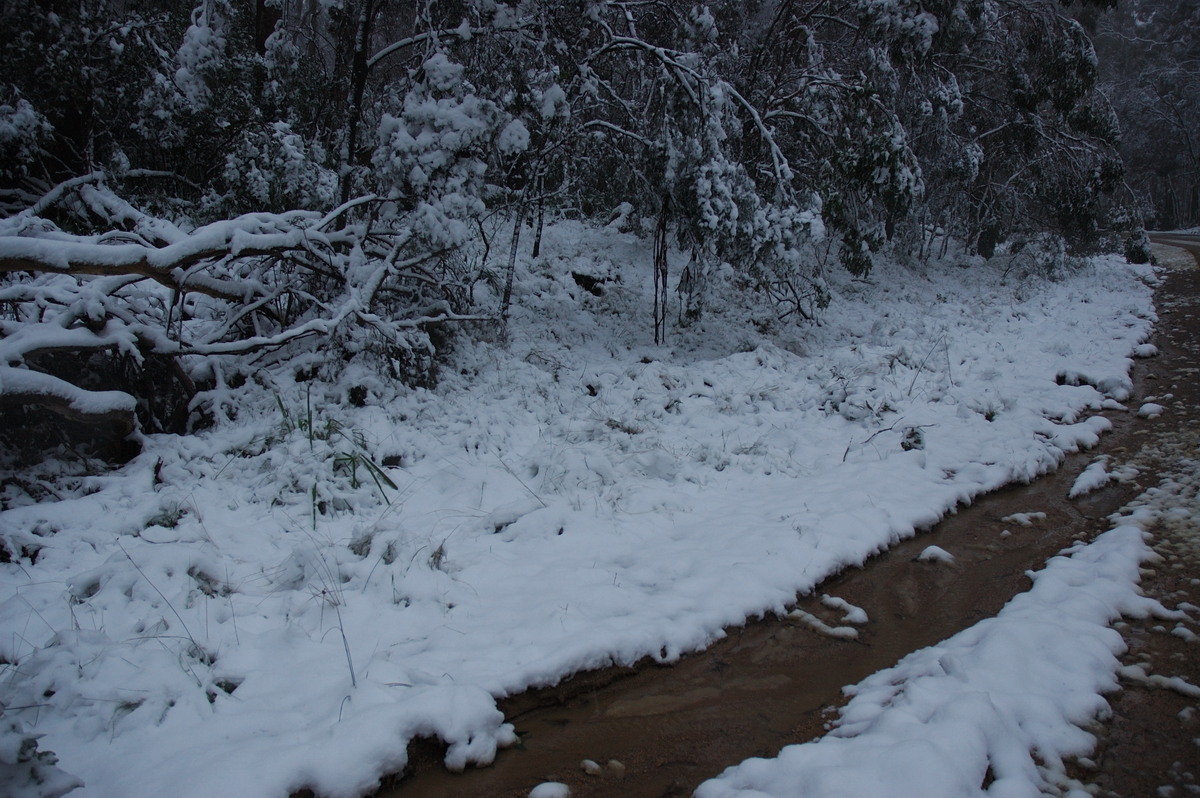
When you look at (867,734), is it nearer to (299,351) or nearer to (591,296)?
(299,351)

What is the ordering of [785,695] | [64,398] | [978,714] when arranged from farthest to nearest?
1. [64,398]
2. [785,695]
3. [978,714]

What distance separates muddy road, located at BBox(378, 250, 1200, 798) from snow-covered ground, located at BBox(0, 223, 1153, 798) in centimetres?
12

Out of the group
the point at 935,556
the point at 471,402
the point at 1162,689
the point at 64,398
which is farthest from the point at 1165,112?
the point at 64,398

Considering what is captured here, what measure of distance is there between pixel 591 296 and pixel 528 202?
2.47 meters

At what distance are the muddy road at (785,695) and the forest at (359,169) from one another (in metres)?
4.05

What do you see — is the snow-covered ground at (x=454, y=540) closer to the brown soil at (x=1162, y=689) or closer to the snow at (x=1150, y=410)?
the brown soil at (x=1162, y=689)

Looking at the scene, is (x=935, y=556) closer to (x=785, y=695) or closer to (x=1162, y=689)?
(x=1162, y=689)

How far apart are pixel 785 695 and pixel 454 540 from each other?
7.42 feet

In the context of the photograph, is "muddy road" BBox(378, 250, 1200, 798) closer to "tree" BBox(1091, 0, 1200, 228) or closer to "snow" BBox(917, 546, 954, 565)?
"snow" BBox(917, 546, 954, 565)

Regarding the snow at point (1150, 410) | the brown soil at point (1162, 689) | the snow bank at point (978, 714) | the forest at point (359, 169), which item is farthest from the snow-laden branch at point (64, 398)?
the snow at point (1150, 410)

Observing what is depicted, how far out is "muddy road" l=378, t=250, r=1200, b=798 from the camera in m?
2.58

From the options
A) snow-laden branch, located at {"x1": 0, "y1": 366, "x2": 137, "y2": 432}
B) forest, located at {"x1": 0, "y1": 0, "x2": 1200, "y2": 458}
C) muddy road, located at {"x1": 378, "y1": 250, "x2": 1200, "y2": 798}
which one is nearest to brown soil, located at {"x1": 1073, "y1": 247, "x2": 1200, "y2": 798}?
muddy road, located at {"x1": 378, "y1": 250, "x2": 1200, "y2": 798}

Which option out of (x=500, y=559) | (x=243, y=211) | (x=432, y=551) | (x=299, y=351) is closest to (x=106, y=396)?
(x=299, y=351)

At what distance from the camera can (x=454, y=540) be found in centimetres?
426
